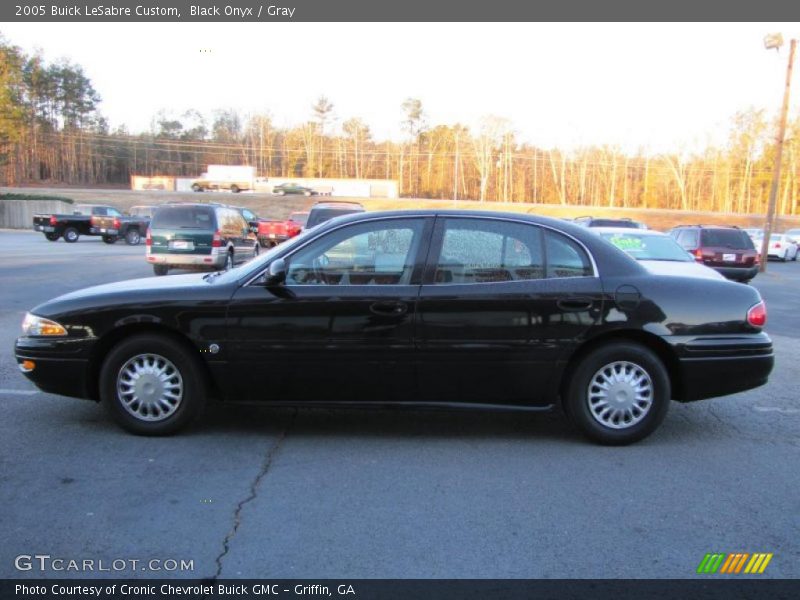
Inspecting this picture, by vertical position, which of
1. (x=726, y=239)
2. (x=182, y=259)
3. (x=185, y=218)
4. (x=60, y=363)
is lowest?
(x=182, y=259)

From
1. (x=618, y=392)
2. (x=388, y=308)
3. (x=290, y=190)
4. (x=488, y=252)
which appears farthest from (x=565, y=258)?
(x=290, y=190)

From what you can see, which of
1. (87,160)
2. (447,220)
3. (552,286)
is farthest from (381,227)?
(87,160)

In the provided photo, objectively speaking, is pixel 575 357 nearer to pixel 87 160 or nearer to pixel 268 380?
pixel 268 380

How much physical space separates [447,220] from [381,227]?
0.48 m

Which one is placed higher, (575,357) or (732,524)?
(575,357)

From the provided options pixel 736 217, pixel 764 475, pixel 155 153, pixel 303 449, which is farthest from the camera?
pixel 155 153

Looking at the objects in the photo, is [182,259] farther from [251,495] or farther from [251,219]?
[251,219]

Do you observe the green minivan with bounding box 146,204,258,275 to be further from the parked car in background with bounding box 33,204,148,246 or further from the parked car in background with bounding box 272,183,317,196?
the parked car in background with bounding box 272,183,317,196

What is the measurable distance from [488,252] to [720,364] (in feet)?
5.99

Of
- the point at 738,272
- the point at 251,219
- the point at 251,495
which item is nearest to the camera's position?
the point at 251,495

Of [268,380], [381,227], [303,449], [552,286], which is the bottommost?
[303,449]

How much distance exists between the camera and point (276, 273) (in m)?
4.52

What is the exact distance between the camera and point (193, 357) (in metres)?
4.69
